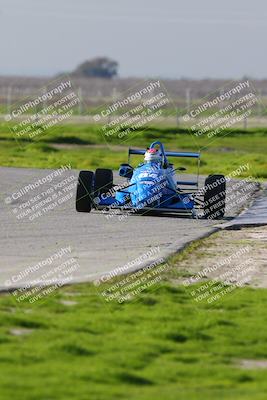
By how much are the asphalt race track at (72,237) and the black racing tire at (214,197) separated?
1.13 feet

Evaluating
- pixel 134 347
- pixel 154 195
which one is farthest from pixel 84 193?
pixel 134 347

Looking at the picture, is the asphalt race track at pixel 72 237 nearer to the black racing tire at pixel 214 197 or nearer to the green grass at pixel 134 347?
the black racing tire at pixel 214 197

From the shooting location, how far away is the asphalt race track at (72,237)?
50.6 feet

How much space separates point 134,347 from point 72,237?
316 inches

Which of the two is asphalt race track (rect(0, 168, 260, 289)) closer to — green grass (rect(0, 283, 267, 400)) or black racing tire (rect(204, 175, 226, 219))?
black racing tire (rect(204, 175, 226, 219))

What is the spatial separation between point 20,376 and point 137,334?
211 cm

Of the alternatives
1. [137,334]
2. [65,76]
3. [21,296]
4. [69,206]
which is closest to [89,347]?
[137,334]

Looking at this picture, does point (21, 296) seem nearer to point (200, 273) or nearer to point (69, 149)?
point (200, 273)

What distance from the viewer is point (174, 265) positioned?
53.4 feet

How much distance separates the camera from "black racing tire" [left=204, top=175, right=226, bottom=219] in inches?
881

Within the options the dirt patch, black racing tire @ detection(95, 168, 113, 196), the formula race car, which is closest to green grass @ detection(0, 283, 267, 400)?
the dirt patch

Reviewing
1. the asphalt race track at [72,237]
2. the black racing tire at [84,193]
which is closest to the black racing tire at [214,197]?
the asphalt race track at [72,237]

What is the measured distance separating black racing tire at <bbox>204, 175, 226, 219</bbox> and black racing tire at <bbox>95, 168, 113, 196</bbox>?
6.34 feet

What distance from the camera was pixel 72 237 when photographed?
1895 cm
